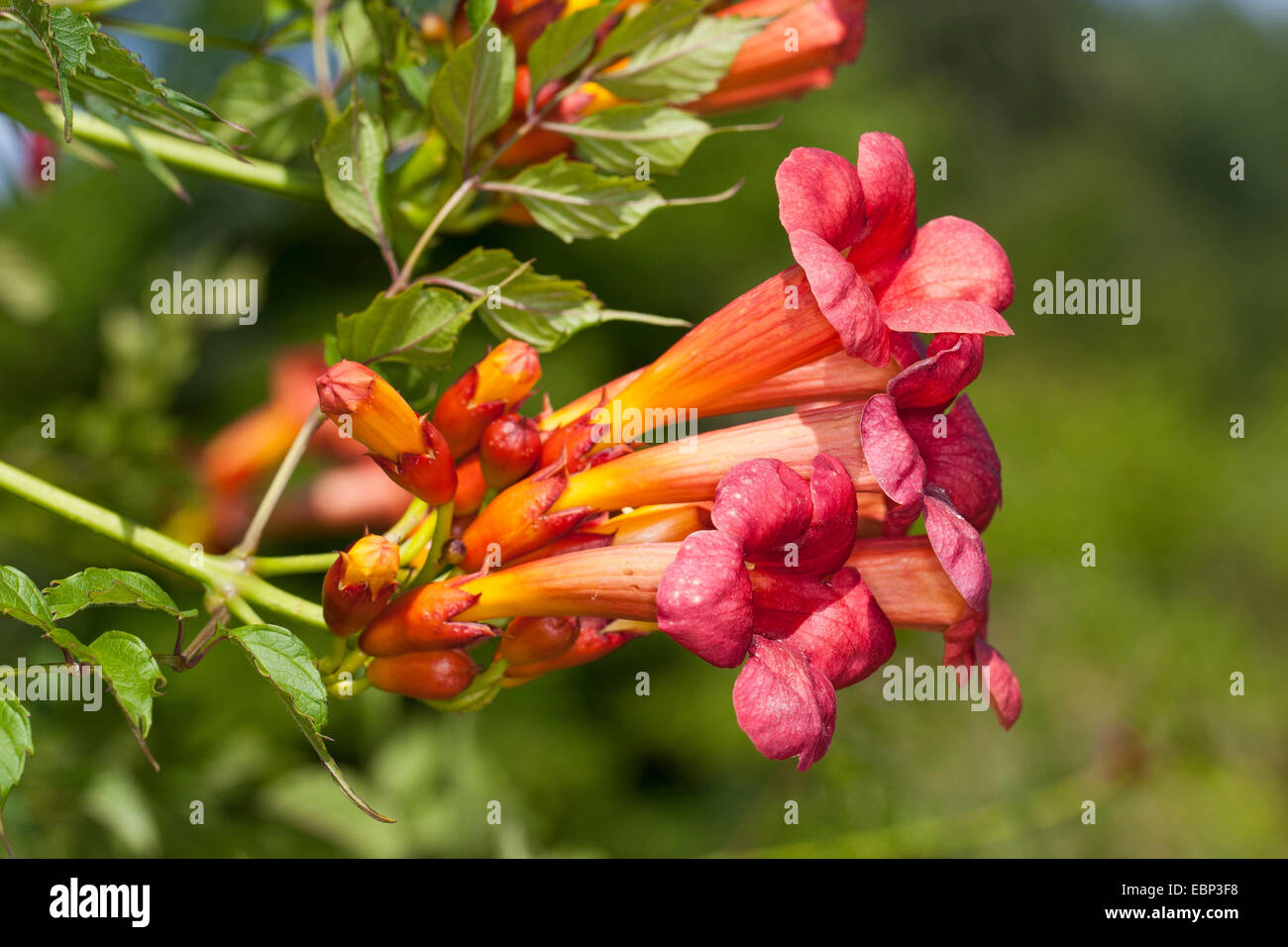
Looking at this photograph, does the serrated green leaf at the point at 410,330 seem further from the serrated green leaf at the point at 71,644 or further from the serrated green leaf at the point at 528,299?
the serrated green leaf at the point at 71,644

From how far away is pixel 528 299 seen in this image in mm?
1873

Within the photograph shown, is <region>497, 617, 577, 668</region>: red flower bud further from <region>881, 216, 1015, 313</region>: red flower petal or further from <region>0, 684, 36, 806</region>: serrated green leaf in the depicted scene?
<region>881, 216, 1015, 313</region>: red flower petal

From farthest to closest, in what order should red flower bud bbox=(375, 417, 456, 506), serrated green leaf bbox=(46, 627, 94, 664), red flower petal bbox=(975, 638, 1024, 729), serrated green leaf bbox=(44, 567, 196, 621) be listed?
red flower petal bbox=(975, 638, 1024, 729) → red flower bud bbox=(375, 417, 456, 506) → serrated green leaf bbox=(44, 567, 196, 621) → serrated green leaf bbox=(46, 627, 94, 664)

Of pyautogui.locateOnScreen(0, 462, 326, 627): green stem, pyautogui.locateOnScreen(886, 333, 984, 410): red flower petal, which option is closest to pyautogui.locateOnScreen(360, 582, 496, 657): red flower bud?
pyautogui.locateOnScreen(0, 462, 326, 627): green stem

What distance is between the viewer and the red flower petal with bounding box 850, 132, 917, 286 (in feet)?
5.54

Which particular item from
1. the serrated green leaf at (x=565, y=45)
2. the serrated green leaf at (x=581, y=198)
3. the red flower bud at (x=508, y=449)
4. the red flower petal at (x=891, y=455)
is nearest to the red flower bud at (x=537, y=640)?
the red flower bud at (x=508, y=449)

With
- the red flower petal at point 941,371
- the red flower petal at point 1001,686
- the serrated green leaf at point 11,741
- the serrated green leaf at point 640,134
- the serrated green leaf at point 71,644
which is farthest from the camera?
the serrated green leaf at point 640,134

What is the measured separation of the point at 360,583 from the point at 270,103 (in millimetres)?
1294

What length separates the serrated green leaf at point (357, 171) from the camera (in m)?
1.83

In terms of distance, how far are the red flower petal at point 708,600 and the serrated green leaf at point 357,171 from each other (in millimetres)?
896

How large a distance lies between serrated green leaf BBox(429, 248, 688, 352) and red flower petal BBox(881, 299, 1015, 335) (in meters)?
0.43

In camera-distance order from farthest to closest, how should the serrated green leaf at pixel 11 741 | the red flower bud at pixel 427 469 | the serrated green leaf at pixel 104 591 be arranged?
the red flower bud at pixel 427 469 < the serrated green leaf at pixel 104 591 < the serrated green leaf at pixel 11 741

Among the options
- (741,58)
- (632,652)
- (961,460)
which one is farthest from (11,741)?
(632,652)

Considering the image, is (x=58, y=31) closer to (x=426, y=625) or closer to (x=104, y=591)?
(x=104, y=591)
